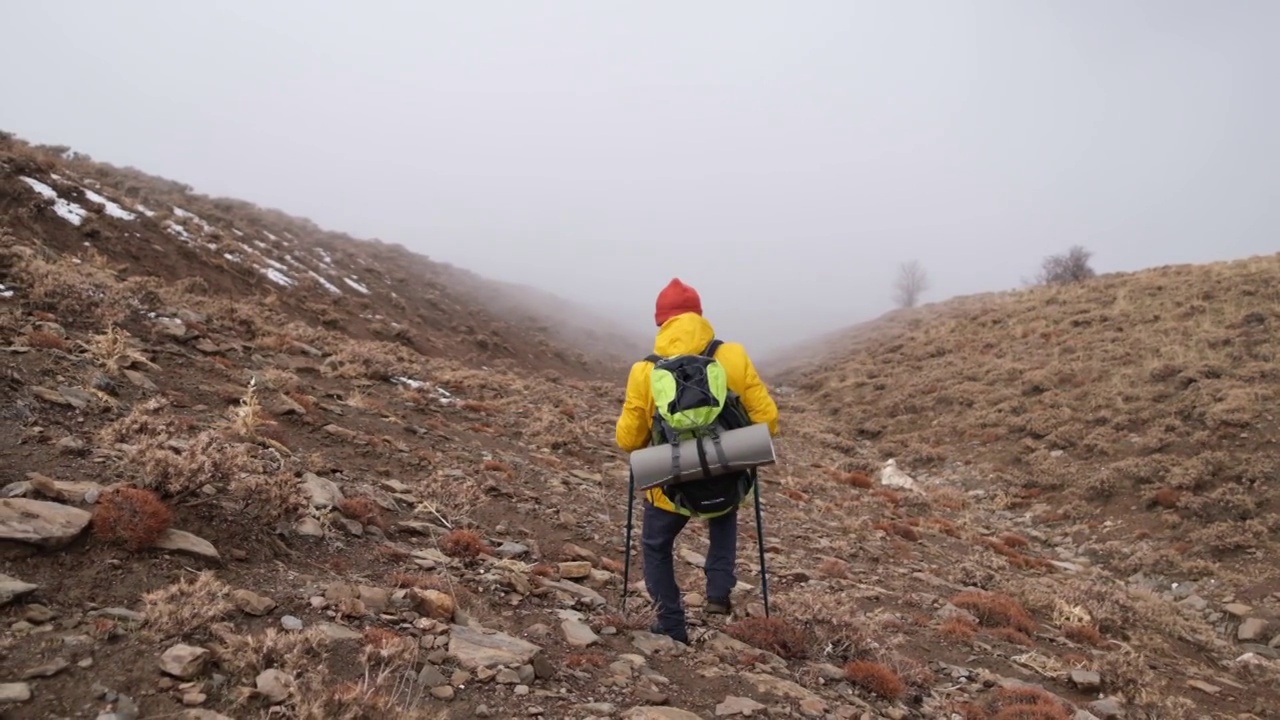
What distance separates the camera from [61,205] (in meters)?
14.4

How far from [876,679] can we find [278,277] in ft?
64.3

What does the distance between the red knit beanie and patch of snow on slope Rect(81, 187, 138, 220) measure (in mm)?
16568

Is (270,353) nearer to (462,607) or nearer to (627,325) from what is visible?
(462,607)

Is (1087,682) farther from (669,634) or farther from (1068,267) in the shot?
(1068,267)

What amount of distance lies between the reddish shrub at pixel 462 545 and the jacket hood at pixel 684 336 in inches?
97.9

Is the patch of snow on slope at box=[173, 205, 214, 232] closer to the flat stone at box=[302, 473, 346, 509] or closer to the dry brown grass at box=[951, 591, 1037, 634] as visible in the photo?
the flat stone at box=[302, 473, 346, 509]

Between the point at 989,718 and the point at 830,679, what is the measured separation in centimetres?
126

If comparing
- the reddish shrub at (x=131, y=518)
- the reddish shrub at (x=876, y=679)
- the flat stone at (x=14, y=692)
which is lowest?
the reddish shrub at (x=876, y=679)

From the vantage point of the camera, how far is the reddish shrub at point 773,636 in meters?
5.34

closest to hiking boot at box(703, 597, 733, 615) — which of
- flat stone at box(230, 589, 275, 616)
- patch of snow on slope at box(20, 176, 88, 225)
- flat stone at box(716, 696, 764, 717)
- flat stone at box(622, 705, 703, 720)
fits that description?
flat stone at box(716, 696, 764, 717)

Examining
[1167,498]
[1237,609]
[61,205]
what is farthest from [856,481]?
[61,205]

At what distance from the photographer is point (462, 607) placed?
483 centimetres

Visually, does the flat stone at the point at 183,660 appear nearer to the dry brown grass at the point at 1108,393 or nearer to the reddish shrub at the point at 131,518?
the reddish shrub at the point at 131,518

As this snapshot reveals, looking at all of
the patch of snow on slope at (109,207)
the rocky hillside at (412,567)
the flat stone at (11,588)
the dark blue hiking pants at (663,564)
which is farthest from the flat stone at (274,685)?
the patch of snow on slope at (109,207)
